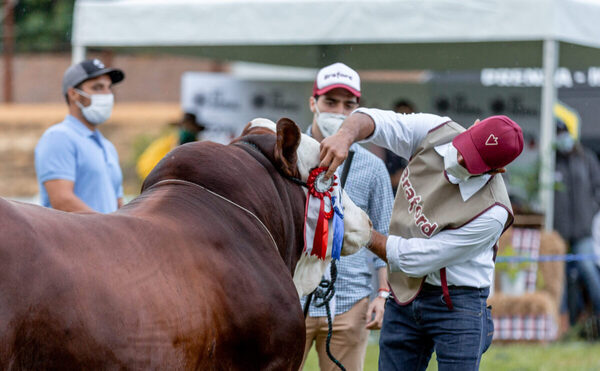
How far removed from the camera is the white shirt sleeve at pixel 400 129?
3.56 meters

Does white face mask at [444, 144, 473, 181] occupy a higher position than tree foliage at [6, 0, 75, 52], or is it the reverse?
tree foliage at [6, 0, 75, 52]

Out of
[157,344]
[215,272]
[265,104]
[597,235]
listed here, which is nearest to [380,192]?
[215,272]

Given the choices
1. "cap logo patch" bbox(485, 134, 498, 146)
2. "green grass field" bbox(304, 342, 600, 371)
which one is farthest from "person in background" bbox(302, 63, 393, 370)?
"green grass field" bbox(304, 342, 600, 371)

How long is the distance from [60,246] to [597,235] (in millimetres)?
9799

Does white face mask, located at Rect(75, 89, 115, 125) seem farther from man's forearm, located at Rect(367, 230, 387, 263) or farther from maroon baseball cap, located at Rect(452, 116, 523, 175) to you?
maroon baseball cap, located at Rect(452, 116, 523, 175)

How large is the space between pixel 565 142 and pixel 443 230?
22.7 feet

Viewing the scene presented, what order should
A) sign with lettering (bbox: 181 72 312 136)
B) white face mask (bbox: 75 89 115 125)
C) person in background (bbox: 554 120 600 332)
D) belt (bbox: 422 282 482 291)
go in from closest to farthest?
belt (bbox: 422 282 482 291), white face mask (bbox: 75 89 115 125), person in background (bbox: 554 120 600 332), sign with lettering (bbox: 181 72 312 136)

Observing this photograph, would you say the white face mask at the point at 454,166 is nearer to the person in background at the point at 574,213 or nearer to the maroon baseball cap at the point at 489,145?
the maroon baseball cap at the point at 489,145

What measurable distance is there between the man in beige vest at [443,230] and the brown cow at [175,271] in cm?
39

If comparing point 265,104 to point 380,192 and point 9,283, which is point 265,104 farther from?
point 9,283

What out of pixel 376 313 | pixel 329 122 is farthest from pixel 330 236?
pixel 329 122

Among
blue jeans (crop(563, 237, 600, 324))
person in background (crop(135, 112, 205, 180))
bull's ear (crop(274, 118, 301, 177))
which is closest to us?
bull's ear (crop(274, 118, 301, 177))

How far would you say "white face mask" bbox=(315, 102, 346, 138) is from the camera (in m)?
4.39

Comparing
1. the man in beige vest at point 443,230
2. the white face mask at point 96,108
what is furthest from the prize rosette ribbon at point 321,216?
the white face mask at point 96,108
